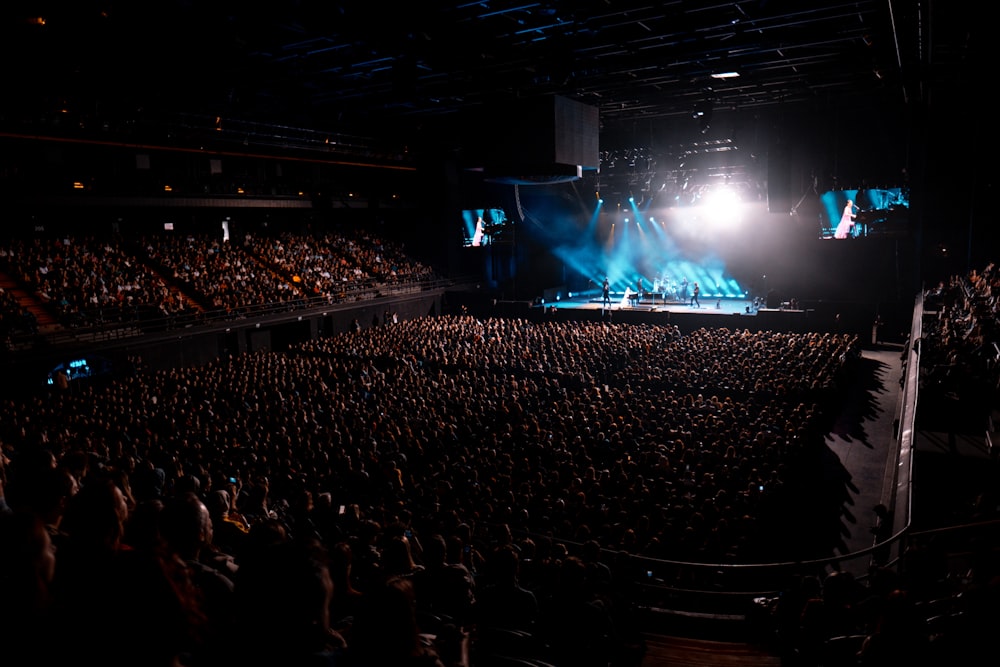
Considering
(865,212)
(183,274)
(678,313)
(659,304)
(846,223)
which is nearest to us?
(183,274)

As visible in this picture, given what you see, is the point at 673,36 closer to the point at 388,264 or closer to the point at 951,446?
the point at 951,446

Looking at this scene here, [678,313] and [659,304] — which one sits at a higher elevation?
[659,304]

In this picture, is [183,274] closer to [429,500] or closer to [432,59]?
[432,59]

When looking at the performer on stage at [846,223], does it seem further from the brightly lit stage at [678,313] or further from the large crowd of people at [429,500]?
the large crowd of people at [429,500]

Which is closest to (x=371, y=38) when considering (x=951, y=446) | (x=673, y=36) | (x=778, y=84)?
(x=673, y=36)

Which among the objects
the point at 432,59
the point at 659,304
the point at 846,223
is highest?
the point at 432,59

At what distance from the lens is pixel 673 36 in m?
16.2

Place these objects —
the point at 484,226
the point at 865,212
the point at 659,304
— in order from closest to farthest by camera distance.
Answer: the point at 865,212
the point at 659,304
the point at 484,226

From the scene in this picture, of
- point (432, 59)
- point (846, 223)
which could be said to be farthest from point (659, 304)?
point (432, 59)

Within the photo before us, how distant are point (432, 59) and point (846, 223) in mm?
20894

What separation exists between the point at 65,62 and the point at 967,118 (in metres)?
28.4

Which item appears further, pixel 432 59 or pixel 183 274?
pixel 183 274

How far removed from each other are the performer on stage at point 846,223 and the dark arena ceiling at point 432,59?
4.23m

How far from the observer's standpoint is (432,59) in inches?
584
